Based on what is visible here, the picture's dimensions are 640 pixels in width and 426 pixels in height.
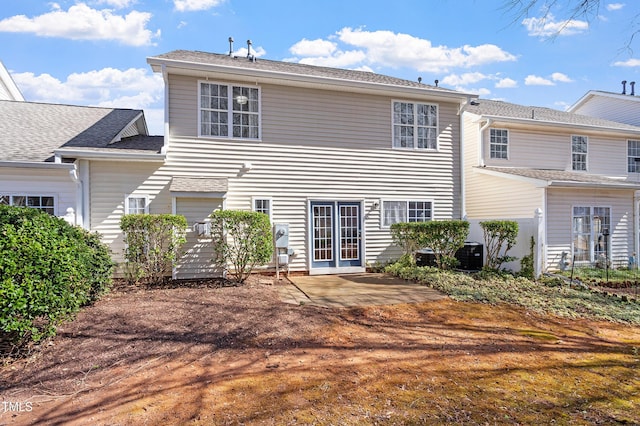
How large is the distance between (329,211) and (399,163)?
9.14 feet

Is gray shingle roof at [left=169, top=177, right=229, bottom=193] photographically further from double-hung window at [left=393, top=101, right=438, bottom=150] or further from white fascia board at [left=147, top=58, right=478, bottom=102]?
double-hung window at [left=393, top=101, right=438, bottom=150]

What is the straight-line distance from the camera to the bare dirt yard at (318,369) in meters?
3.09

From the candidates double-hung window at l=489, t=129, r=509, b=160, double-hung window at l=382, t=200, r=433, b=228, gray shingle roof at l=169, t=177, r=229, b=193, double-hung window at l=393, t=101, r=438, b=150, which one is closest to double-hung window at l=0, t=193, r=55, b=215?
gray shingle roof at l=169, t=177, r=229, b=193

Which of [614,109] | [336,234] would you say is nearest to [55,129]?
[336,234]

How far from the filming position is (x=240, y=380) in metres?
3.64

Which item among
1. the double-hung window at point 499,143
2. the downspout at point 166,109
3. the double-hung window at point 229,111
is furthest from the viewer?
the double-hung window at point 499,143

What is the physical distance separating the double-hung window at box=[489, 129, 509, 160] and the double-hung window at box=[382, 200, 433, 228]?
13.6ft

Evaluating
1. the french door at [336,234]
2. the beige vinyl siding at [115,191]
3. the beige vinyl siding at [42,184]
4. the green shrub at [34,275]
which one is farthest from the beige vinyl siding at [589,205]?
the beige vinyl siding at [42,184]

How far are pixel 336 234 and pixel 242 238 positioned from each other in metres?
3.24

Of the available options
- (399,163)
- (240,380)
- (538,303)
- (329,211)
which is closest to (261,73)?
(329,211)

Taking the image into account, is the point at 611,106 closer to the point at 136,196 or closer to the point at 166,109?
the point at 166,109

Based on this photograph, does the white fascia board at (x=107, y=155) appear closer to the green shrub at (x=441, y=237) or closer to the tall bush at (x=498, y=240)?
the green shrub at (x=441, y=237)

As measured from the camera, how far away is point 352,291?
782 centimetres

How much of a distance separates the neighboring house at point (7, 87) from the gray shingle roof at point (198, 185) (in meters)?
11.3
